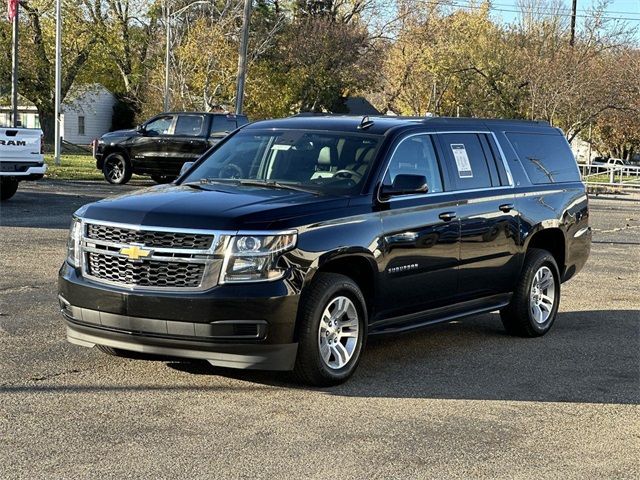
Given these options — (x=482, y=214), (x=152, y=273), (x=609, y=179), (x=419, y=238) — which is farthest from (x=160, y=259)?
(x=609, y=179)

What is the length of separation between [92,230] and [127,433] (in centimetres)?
180

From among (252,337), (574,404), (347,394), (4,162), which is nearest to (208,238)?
(252,337)

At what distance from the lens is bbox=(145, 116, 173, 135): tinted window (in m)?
28.1

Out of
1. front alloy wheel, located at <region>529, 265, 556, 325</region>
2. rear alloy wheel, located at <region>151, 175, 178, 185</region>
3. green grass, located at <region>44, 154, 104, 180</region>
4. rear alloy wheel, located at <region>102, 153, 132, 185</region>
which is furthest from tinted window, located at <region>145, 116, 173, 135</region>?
front alloy wheel, located at <region>529, 265, 556, 325</region>

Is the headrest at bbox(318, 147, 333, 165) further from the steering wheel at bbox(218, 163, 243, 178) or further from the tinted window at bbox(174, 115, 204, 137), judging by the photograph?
the tinted window at bbox(174, 115, 204, 137)

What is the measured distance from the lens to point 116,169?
2864 centimetres

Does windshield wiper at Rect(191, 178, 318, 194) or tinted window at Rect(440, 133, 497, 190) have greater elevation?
tinted window at Rect(440, 133, 497, 190)

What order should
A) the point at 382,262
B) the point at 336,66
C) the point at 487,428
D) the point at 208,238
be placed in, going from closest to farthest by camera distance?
the point at 487,428 → the point at 208,238 → the point at 382,262 → the point at 336,66

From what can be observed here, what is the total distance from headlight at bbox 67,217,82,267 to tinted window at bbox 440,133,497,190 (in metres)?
3.02

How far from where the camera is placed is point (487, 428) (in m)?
6.34

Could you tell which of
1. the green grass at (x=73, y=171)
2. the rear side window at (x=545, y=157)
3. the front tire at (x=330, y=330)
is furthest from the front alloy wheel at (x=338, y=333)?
the green grass at (x=73, y=171)

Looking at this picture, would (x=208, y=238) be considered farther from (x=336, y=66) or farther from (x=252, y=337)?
(x=336, y=66)

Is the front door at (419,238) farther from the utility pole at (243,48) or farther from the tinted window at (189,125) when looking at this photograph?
the utility pole at (243,48)

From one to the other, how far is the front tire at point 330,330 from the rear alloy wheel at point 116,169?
71.9ft
